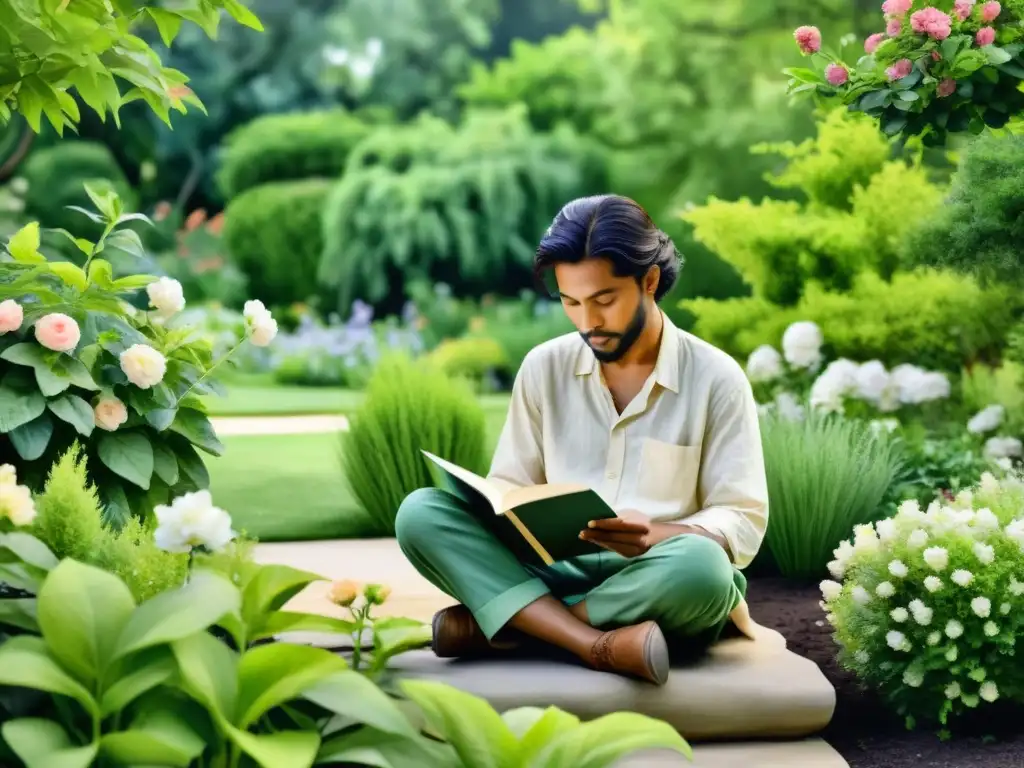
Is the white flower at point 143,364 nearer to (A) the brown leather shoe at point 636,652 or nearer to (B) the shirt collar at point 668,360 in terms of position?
(B) the shirt collar at point 668,360

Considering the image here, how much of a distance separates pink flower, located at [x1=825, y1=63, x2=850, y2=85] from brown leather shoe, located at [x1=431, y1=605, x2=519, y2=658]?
1702mm

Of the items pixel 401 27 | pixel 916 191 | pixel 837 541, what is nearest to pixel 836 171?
pixel 916 191

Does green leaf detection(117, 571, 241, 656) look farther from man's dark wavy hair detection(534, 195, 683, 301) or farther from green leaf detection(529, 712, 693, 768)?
man's dark wavy hair detection(534, 195, 683, 301)

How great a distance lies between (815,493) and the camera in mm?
4145

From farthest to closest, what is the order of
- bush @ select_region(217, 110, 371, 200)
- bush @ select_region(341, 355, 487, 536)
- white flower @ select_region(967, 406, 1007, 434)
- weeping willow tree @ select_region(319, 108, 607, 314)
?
bush @ select_region(217, 110, 371, 200)
weeping willow tree @ select_region(319, 108, 607, 314)
white flower @ select_region(967, 406, 1007, 434)
bush @ select_region(341, 355, 487, 536)

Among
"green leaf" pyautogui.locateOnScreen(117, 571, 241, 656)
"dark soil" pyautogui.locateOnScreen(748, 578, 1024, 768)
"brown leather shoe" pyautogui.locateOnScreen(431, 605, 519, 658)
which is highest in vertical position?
"green leaf" pyautogui.locateOnScreen(117, 571, 241, 656)

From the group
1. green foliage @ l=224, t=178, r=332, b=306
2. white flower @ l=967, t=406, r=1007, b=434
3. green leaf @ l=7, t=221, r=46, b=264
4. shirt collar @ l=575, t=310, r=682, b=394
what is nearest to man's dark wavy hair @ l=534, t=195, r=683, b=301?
shirt collar @ l=575, t=310, r=682, b=394

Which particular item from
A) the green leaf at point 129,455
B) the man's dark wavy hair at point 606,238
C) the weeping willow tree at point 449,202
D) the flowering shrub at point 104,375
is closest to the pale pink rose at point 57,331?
the flowering shrub at point 104,375

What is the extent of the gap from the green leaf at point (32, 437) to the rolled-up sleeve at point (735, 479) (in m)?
1.67

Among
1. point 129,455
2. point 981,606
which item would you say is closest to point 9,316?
point 129,455

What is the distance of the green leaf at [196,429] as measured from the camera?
3655 millimetres

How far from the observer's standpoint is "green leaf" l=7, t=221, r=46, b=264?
364 centimetres

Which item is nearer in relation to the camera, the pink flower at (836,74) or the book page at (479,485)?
the book page at (479,485)

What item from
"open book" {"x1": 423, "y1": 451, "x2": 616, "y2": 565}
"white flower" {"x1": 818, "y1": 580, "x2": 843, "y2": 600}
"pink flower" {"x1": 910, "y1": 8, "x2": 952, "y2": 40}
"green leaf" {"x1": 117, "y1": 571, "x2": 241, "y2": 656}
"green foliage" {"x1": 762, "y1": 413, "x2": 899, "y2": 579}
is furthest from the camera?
"green foliage" {"x1": 762, "y1": 413, "x2": 899, "y2": 579}
